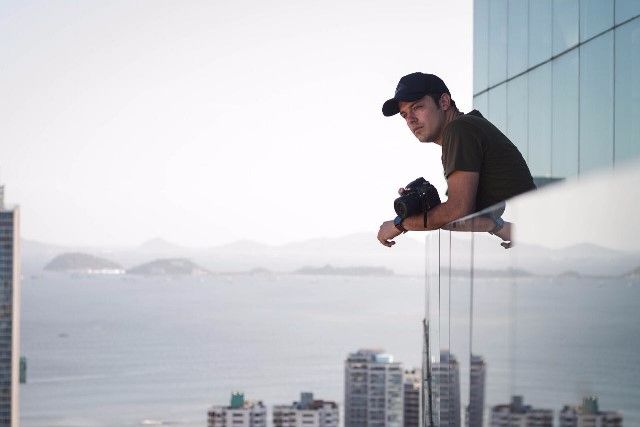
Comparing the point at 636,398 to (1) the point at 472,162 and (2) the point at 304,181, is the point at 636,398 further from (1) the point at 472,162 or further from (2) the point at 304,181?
(2) the point at 304,181

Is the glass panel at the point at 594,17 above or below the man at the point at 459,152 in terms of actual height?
above

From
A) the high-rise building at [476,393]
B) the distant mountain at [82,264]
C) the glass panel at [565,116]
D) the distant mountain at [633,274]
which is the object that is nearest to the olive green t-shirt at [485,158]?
the high-rise building at [476,393]

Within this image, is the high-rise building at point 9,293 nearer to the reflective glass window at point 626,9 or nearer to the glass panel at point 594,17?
the glass panel at point 594,17

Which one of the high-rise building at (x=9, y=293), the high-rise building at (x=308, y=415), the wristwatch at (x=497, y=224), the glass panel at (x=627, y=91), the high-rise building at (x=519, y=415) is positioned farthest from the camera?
the high-rise building at (x=9, y=293)

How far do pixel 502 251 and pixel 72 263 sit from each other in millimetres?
100679

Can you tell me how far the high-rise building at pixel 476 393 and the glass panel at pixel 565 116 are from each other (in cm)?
438

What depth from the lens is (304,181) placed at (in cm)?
6531

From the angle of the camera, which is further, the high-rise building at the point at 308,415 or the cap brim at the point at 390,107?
the high-rise building at the point at 308,415

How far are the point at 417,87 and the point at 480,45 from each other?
6107 mm

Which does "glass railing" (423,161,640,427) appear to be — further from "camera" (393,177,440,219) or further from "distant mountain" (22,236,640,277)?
"distant mountain" (22,236,640,277)

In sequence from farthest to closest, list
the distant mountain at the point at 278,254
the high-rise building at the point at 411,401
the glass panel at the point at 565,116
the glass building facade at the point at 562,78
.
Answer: the distant mountain at the point at 278,254, the high-rise building at the point at 411,401, the glass panel at the point at 565,116, the glass building facade at the point at 562,78

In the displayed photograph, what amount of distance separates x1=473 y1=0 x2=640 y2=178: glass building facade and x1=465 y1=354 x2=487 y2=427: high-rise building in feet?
11.4

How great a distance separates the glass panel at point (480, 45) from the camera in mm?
8492

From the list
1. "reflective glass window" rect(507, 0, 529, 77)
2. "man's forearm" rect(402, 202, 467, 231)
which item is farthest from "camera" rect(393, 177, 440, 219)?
"reflective glass window" rect(507, 0, 529, 77)
